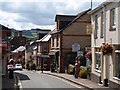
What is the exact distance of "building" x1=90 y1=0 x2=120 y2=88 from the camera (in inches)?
889

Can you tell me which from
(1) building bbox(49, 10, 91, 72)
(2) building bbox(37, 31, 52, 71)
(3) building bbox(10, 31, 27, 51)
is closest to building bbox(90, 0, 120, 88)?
(1) building bbox(49, 10, 91, 72)

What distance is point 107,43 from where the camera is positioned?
23.7m

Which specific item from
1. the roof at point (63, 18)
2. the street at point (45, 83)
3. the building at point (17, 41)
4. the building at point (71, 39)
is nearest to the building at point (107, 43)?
the street at point (45, 83)

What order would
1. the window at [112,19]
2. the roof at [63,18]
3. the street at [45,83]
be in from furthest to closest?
the roof at [63,18]
the street at [45,83]
the window at [112,19]

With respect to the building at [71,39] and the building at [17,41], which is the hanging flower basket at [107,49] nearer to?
the building at [71,39]

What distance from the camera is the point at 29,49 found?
8094 centimetres

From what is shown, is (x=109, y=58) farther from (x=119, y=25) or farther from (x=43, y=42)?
(x=43, y=42)

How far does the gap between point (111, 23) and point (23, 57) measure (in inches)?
2642

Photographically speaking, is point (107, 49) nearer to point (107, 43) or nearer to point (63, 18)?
point (107, 43)

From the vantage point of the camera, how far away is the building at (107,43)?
22.6 metres

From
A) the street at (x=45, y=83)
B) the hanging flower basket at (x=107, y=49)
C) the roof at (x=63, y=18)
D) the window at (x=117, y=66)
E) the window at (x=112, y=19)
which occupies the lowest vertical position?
the street at (x=45, y=83)

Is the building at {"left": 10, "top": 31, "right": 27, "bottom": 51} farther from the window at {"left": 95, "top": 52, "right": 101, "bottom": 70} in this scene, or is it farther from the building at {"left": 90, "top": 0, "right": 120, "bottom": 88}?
the building at {"left": 90, "top": 0, "right": 120, "bottom": 88}

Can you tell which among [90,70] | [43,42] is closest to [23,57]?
[43,42]

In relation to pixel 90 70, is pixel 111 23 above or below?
above
